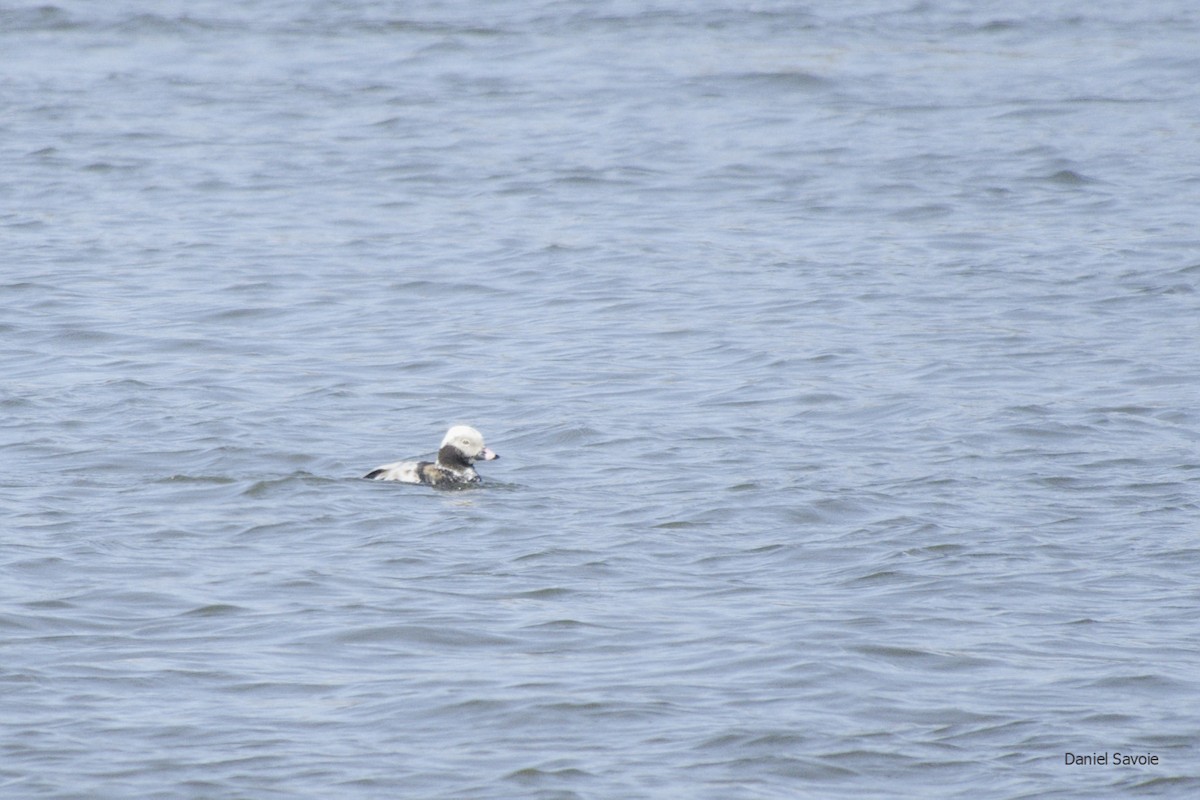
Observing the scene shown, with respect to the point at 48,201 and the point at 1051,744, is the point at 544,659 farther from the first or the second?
the point at 48,201

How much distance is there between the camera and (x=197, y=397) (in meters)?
13.9

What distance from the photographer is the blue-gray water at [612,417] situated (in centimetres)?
811

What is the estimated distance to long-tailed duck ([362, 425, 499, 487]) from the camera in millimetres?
11906

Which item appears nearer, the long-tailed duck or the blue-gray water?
the blue-gray water

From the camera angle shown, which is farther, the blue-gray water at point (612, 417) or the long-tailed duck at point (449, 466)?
the long-tailed duck at point (449, 466)

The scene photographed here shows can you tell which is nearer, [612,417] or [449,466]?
[449,466]

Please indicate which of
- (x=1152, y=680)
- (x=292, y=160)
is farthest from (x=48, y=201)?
(x=1152, y=680)

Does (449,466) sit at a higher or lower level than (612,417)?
higher

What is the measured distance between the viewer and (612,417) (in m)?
13.5

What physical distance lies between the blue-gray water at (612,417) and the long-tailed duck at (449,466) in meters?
0.19

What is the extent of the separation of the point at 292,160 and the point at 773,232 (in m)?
6.34

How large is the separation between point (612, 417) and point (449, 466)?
176cm

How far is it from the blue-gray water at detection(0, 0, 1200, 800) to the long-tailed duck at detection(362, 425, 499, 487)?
19cm

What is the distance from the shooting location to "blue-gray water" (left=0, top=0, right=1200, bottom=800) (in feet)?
26.6
